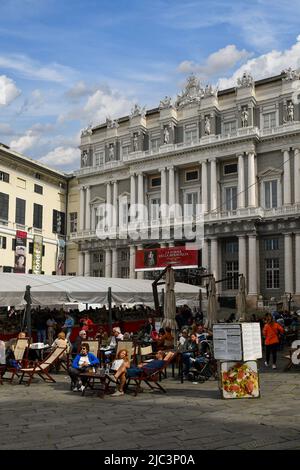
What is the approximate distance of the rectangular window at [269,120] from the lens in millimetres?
46812

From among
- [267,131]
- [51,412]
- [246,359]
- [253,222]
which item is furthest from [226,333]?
[267,131]

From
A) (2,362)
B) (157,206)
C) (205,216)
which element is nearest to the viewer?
(2,362)

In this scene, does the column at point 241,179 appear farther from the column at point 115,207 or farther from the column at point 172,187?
the column at point 115,207

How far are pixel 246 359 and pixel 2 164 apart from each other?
43625 mm

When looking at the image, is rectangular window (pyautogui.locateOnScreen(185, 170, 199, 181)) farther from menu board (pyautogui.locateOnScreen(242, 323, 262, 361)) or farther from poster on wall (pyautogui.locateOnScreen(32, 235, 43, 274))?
menu board (pyautogui.locateOnScreen(242, 323, 262, 361))

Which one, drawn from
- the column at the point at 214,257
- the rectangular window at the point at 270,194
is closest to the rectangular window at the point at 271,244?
the rectangular window at the point at 270,194

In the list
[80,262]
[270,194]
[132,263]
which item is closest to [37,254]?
[80,262]

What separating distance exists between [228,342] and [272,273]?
35.5 m

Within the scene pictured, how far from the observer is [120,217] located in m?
54.9

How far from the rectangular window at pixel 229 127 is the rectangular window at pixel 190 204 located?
683 centimetres

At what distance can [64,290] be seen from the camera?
1867cm

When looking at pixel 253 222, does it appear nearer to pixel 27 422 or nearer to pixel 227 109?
pixel 227 109

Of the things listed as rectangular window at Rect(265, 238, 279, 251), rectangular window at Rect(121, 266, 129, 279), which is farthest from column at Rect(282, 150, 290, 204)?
rectangular window at Rect(121, 266, 129, 279)

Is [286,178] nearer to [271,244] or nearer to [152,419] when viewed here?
[271,244]
